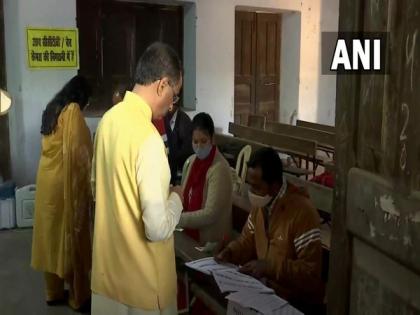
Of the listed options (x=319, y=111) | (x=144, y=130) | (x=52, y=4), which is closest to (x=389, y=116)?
(x=144, y=130)

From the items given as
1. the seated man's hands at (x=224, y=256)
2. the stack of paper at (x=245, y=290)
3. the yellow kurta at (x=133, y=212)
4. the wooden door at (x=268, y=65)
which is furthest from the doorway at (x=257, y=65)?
the yellow kurta at (x=133, y=212)

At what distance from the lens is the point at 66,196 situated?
3363 millimetres

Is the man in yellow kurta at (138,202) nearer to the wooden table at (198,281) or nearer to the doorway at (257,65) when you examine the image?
the wooden table at (198,281)

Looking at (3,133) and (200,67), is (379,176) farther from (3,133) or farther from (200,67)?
(200,67)

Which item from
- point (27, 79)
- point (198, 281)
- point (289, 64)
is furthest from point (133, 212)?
point (289, 64)

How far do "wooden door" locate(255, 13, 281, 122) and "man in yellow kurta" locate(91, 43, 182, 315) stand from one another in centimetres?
611

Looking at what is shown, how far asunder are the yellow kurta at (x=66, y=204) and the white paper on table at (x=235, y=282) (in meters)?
1.34

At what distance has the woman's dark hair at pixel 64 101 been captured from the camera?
339 cm

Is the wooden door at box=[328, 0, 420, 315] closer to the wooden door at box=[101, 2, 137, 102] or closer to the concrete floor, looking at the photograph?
the concrete floor

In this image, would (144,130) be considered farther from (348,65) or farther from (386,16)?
(386,16)

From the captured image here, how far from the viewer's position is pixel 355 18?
1296 millimetres

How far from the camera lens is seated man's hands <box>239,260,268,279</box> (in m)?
2.33

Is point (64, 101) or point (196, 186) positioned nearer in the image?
point (196, 186)

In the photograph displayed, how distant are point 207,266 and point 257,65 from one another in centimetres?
573
